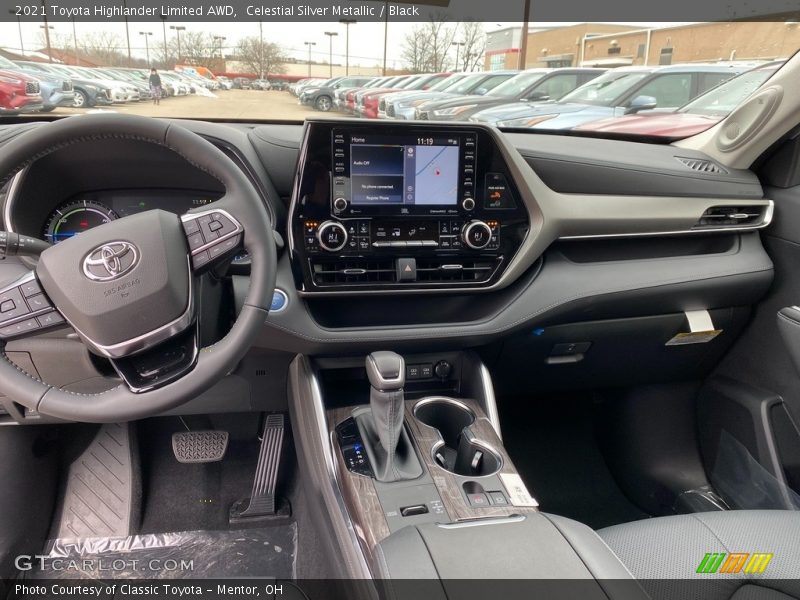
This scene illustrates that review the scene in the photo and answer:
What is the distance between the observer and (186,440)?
2.17 meters

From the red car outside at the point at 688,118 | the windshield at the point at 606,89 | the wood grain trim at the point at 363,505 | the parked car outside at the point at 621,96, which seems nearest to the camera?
the wood grain trim at the point at 363,505

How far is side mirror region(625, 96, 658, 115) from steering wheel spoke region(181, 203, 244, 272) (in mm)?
1760

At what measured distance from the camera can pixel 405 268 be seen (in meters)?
1.74

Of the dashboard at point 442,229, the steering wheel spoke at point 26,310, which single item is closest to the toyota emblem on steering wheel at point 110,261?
the steering wheel spoke at point 26,310

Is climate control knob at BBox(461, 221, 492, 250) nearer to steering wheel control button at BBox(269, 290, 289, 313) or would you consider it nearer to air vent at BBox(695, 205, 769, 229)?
steering wheel control button at BBox(269, 290, 289, 313)

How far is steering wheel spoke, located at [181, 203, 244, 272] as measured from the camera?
3.97 ft

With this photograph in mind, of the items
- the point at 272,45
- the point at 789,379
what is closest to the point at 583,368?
the point at 789,379

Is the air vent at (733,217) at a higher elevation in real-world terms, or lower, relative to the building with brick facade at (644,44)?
lower

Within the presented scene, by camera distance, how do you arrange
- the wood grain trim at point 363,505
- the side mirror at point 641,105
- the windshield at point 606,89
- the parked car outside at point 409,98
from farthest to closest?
the windshield at point 606,89 → the side mirror at point 641,105 → the parked car outside at point 409,98 → the wood grain trim at point 363,505

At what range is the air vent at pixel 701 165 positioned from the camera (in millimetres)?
2006

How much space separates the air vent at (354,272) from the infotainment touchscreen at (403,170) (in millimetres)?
176

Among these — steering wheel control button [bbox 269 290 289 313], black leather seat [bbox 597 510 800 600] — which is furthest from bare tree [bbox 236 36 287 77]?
black leather seat [bbox 597 510 800 600]

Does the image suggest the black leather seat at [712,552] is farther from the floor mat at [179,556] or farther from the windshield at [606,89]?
the windshield at [606,89]

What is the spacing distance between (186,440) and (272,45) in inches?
55.7
